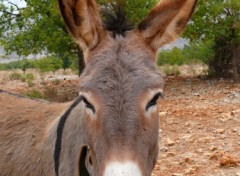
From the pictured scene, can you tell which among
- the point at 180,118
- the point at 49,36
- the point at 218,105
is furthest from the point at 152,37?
the point at 49,36

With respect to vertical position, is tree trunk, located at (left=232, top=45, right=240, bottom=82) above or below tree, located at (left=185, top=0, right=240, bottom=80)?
below

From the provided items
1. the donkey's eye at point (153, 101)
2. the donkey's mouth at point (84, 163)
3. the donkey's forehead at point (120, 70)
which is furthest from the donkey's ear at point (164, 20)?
the donkey's mouth at point (84, 163)

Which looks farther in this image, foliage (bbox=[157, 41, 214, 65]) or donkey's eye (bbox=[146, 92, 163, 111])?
foliage (bbox=[157, 41, 214, 65])

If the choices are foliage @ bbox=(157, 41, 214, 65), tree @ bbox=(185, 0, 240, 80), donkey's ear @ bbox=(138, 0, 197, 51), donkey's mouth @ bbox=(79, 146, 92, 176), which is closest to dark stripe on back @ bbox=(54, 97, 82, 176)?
donkey's mouth @ bbox=(79, 146, 92, 176)

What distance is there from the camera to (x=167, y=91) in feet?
50.0

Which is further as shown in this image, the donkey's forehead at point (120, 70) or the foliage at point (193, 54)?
the foliage at point (193, 54)

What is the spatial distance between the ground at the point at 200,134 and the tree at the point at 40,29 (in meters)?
3.42

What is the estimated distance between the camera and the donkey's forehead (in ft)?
8.52

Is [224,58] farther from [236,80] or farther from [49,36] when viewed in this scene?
[49,36]

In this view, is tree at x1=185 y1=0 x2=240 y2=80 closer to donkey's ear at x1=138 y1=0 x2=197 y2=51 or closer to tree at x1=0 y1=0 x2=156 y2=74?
tree at x1=0 y1=0 x2=156 y2=74

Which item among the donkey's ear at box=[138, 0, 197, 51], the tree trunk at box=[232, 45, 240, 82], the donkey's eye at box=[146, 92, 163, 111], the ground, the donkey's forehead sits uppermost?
the donkey's ear at box=[138, 0, 197, 51]

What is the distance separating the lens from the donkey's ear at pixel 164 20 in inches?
116

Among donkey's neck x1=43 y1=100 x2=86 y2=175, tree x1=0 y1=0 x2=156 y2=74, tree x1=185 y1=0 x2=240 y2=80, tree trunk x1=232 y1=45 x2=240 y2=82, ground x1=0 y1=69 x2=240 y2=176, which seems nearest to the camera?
donkey's neck x1=43 y1=100 x2=86 y2=175

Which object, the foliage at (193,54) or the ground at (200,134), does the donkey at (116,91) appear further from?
the foliage at (193,54)
